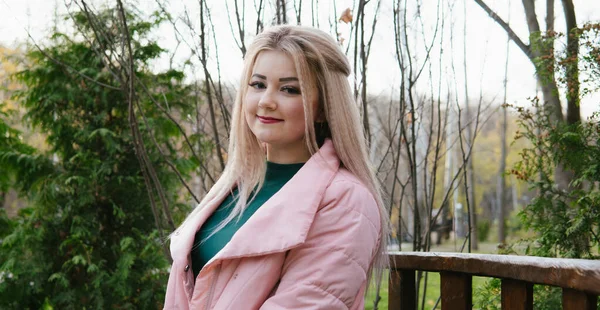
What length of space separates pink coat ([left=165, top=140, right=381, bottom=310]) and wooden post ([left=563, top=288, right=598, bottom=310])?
1.51ft

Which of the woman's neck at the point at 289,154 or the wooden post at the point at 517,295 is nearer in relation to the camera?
the wooden post at the point at 517,295

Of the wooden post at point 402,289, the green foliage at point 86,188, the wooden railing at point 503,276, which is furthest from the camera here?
the green foliage at point 86,188

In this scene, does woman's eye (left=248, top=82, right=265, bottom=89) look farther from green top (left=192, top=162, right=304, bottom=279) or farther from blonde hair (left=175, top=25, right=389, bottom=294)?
green top (left=192, top=162, right=304, bottom=279)

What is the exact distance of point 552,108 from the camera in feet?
9.97

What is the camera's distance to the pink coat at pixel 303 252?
1475 millimetres

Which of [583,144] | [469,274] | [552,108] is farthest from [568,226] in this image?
[469,274]

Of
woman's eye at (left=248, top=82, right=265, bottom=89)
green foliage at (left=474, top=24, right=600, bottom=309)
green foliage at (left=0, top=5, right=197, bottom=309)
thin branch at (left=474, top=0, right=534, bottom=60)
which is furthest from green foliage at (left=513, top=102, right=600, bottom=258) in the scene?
green foliage at (left=0, top=5, right=197, bottom=309)

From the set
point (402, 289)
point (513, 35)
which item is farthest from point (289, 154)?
point (513, 35)

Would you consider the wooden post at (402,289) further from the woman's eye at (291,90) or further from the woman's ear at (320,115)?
the woman's eye at (291,90)

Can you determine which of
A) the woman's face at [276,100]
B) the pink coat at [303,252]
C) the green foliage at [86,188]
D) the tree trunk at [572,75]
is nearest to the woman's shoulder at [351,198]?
the pink coat at [303,252]

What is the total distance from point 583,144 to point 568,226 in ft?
1.14

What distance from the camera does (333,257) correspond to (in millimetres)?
1483

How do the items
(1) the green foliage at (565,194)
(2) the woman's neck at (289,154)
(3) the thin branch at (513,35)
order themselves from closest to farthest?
(2) the woman's neck at (289,154)
(1) the green foliage at (565,194)
(3) the thin branch at (513,35)

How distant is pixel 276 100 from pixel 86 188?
13.4ft
